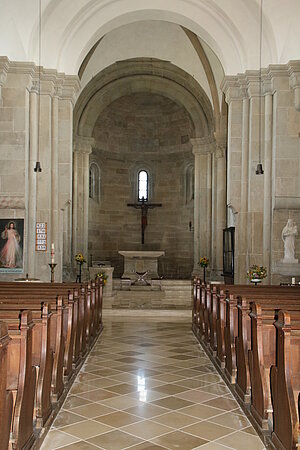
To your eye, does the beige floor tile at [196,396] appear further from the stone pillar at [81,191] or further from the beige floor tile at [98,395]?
the stone pillar at [81,191]

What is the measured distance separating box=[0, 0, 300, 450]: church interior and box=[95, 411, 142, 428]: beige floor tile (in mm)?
31

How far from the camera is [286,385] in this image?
4.05 meters

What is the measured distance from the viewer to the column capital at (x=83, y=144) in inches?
847

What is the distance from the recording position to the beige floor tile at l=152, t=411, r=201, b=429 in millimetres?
5234

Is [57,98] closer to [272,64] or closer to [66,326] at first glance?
[272,64]

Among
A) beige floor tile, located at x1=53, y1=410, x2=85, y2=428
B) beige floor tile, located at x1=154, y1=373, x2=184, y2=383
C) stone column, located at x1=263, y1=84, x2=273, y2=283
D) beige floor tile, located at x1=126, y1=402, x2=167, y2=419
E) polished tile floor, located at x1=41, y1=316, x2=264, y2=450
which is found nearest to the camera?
polished tile floor, located at x1=41, y1=316, x2=264, y2=450

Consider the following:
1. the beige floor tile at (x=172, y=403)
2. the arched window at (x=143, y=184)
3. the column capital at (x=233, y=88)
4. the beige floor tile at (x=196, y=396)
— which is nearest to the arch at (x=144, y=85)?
the arched window at (x=143, y=184)

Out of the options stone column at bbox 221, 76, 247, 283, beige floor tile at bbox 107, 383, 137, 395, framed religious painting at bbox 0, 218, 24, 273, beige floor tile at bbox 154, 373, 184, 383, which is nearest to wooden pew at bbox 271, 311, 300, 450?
beige floor tile at bbox 107, 383, 137, 395

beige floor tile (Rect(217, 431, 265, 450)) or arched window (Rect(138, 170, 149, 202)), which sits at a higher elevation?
arched window (Rect(138, 170, 149, 202))

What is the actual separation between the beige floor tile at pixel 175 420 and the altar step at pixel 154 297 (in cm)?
1005

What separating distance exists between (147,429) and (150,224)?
1979 centimetres

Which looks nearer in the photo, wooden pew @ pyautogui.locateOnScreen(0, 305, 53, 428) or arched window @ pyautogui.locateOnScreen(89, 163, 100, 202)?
wooden pew @ pyautogui.locateOnScreen(0, 305, 53, 428)

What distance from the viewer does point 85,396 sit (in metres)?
6.24

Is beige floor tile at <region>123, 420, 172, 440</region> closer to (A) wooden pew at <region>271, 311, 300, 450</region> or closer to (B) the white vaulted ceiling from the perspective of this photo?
(A) wooden pew at <region>271, 311, 300, 450</region>
